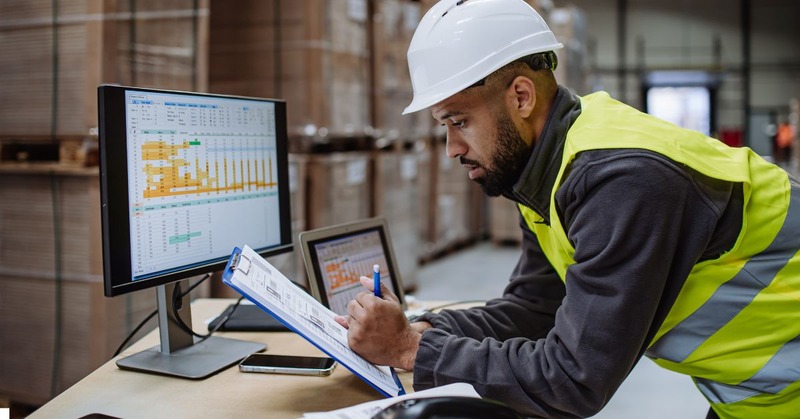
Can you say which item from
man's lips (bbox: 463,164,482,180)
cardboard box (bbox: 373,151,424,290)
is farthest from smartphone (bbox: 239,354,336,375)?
cardboard box (bbox: 373,151,424,290)

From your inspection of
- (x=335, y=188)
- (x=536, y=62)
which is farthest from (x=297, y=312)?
(x=335, y=188)

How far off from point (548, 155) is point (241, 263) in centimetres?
71

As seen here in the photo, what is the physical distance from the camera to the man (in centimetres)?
129

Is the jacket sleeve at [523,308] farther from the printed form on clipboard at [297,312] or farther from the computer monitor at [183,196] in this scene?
the computer monitor at [183,196]

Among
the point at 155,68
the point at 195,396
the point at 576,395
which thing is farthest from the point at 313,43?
the point at 576,395

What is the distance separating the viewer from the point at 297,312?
147 cm

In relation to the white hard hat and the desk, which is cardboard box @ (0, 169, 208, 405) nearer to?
the desk

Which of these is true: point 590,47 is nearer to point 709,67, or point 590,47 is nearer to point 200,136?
point 709,67

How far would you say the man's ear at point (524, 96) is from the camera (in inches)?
Result: 60.5

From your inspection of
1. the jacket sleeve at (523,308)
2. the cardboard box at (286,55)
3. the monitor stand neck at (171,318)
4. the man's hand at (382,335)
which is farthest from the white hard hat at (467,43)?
the cardboard box at (286,55)

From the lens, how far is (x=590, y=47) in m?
15.9

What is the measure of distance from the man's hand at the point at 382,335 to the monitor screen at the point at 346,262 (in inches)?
18.1

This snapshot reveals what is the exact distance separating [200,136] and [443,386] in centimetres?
84

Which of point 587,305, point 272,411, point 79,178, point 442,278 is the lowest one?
point 442,278
